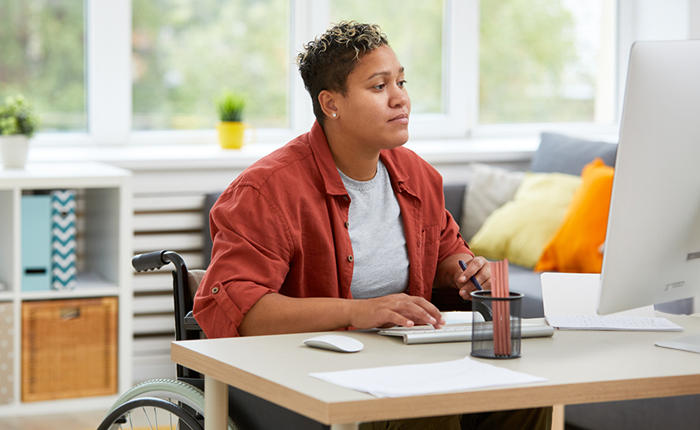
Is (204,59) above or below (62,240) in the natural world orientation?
above

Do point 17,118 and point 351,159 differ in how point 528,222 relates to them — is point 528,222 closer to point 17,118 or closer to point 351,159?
point 351,159

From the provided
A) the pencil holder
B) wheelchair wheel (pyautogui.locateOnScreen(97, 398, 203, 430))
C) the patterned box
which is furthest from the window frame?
the pencil holder

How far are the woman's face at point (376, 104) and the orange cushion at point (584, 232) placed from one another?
142 cm

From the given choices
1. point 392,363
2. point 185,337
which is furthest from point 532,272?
point 392,363

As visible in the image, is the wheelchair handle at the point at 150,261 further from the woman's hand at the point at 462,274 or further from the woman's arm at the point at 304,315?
the woman's hand at the point at 462,274

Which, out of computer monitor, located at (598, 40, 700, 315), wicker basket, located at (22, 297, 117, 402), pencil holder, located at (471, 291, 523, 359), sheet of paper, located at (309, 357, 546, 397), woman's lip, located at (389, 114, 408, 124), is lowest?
wicker basket, located at (22, 297, 117, 402)

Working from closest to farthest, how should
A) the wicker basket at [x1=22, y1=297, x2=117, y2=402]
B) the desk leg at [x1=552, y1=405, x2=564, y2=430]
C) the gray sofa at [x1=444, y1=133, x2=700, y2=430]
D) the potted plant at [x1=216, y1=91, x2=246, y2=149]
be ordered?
the desk leg at [x1=552, y1=405, x2=564, y2=430]
the gray sofa at [x1=444, y1=133, x2=700, y2=430]
the wicker basket at [x1=22, y1=297, x2=117, y2=402]
the potted plant at [x1=216, y1=91, x2=246, y2=149]

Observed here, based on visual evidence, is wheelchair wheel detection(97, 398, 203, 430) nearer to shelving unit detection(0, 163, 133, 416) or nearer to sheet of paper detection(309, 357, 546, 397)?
sheet of paper detection(309, 357, 546, 397)

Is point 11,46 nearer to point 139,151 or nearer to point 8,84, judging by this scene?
point 8,84

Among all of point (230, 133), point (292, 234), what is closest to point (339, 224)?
point (292, 234)

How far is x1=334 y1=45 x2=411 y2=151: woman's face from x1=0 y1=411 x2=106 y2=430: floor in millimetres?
1601

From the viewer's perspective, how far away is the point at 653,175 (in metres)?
1.24

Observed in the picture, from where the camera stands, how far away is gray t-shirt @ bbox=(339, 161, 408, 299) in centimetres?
178

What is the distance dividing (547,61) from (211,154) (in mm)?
1891
